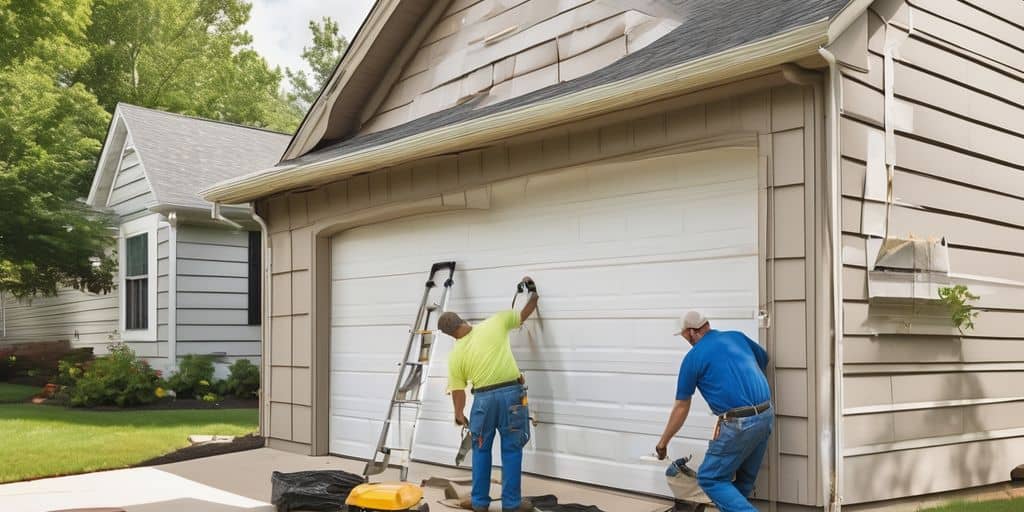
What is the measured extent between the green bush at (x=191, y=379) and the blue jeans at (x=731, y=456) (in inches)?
443

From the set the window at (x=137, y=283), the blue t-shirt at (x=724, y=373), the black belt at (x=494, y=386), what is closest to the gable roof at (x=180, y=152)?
the window at (x=137, y=283)

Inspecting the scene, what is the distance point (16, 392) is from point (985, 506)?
16513mm

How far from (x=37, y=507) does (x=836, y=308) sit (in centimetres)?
636

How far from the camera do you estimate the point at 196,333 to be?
1562cm

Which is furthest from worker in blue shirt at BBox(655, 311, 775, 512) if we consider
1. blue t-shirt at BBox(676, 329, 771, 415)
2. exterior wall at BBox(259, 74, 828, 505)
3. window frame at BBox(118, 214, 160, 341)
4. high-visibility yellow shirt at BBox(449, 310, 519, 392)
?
window frame at BBox(118, 214, 160, 341)

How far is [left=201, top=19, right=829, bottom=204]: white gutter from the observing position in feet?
18.6

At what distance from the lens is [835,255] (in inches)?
230

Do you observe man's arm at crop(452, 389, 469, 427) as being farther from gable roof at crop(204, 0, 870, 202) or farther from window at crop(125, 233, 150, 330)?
window at crop(125, 233, 150, 330)

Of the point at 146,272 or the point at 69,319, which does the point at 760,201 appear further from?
the point at 69,319

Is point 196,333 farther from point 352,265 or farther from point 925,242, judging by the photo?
point 925,242

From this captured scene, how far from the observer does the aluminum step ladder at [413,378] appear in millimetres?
8398

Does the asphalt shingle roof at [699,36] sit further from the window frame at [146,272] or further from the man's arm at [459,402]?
the window frame at [146,272]

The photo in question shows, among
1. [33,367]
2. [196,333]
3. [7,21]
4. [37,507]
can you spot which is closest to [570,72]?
[37,507]

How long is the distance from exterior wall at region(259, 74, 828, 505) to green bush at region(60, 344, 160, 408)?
16.3 ft
